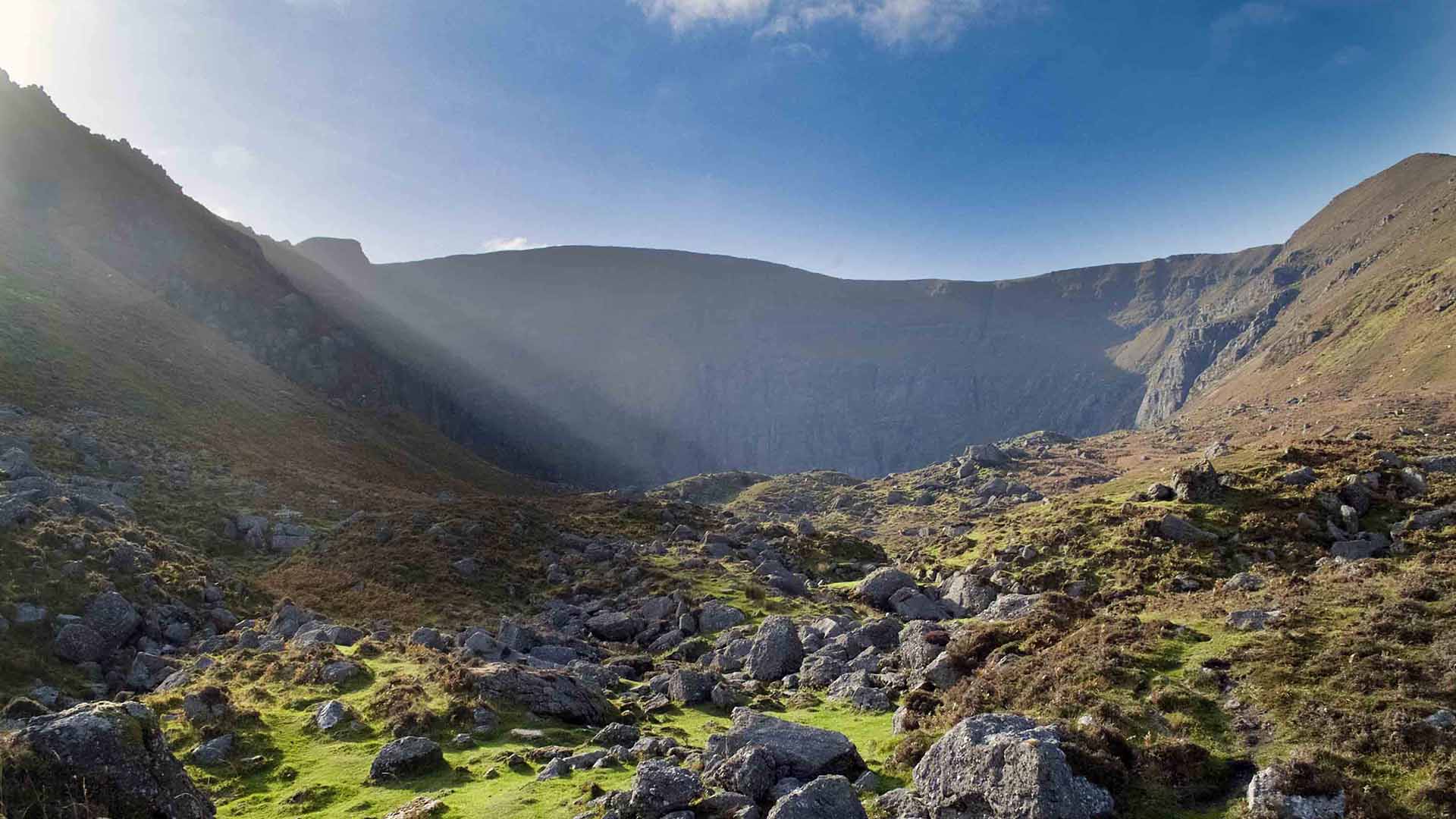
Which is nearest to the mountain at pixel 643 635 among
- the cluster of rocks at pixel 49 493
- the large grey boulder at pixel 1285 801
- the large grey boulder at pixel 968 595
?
the large grey boulder at pixel 1285 801

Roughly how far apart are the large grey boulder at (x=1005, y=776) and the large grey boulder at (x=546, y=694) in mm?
10716

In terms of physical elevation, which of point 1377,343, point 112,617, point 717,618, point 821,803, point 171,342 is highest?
point 1377,343

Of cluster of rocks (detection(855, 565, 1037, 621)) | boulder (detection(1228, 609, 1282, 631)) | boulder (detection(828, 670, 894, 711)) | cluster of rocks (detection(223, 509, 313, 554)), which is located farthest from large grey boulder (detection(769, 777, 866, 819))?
cluster of rocks (detection(223, 509, 313, 554))

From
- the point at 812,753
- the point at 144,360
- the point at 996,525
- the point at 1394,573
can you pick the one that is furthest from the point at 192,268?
the point at 1394,573

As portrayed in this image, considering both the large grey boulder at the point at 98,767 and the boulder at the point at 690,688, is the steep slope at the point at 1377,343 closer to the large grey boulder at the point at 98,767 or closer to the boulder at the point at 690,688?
the boulder at the point at 690,688

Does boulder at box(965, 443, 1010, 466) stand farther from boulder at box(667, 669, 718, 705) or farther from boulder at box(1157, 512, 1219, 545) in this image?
boulder at box(667, 669, 718, 705)

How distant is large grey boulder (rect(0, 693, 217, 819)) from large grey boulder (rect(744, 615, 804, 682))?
1737 centimetres

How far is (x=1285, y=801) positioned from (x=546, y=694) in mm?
16665

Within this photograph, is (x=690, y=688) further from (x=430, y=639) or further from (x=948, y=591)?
(x=948, y=591)

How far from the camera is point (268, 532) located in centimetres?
4278

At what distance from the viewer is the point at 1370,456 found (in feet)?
92.6

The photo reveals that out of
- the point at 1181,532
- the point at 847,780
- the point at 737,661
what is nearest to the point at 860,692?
the point at 737,661

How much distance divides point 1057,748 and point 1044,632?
672 centimetres

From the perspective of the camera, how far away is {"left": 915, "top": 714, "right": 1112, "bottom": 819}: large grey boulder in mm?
10109
